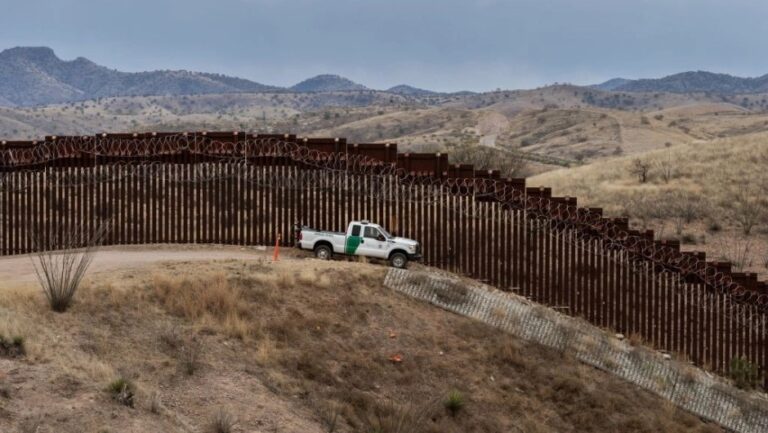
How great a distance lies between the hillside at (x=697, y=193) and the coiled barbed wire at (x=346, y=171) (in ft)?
36.2

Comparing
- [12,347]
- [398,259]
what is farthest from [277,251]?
[12,347]

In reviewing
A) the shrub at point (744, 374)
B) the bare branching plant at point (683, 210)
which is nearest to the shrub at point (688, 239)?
the bare branching plant at point (683, 210)

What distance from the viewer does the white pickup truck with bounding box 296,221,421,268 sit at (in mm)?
22031

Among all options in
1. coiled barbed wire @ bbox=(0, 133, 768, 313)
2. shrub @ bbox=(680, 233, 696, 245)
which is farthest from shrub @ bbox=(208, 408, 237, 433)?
shrub @ bbox=(680, 233, 696, 245)

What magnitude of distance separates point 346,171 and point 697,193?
997 inches

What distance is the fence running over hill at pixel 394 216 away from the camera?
22.4m

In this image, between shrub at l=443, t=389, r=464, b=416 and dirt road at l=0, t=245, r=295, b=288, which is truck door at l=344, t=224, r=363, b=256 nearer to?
dirt road at l=0, t=245, r=295, b=288

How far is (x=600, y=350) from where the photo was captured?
20.0m

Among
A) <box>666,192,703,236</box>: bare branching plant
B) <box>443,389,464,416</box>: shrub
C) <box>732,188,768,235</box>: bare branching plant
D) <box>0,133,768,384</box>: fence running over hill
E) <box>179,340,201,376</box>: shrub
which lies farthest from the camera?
<box>666,192,703,236</box>: bare branching plant

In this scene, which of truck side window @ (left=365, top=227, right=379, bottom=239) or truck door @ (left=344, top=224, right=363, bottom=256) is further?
truck door @ (left=344, top=224, right=363, bottom=256)

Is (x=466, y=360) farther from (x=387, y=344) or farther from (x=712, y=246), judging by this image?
(x=712, y=246)

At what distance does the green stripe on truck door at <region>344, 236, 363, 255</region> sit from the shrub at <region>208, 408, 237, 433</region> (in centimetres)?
979

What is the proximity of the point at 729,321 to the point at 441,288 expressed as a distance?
7817mm

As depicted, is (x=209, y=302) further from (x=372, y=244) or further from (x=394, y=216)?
(x=394, y=216)
